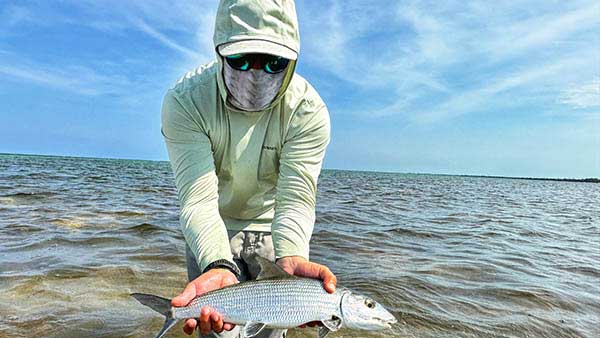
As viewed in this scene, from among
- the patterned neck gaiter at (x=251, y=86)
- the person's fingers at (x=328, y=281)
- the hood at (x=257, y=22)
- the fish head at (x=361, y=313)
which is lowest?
the fish head at (x=361, y=313)

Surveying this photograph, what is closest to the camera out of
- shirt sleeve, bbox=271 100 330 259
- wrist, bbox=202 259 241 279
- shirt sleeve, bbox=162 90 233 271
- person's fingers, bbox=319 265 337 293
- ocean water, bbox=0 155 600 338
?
person's fingers, bbox=319 265 337 293

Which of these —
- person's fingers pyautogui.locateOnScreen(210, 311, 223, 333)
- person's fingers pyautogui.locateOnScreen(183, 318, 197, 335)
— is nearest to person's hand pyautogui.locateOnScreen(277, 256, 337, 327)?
person's fingers pyautogui.locateOnScreen(210, 311, 223, 333)

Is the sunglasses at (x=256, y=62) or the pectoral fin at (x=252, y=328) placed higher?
the sunglasses at (x=256, y=62)

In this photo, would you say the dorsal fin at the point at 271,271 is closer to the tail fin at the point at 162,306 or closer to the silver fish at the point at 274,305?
the silver fish at the point at 274,305

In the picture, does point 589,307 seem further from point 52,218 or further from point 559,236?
point 52,218

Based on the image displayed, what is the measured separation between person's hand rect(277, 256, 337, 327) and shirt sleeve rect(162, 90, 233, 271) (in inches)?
14.9

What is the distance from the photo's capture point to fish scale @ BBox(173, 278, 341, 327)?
2.63 meters

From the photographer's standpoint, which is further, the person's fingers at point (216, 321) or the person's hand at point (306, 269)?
the person's hand at point (306, 269)

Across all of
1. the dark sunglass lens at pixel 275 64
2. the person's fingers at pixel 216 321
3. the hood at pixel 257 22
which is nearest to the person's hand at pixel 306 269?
the person's fingers at pixel 216 321

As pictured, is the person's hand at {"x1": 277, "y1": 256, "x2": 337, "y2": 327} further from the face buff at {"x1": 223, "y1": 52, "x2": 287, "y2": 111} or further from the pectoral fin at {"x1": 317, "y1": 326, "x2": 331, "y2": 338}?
the face buff at {"x1": 223, "y1": 52, "x2": 287, "y2": 111}

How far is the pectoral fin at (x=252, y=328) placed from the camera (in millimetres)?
2617

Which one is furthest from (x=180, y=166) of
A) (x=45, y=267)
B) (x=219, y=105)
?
(x=45, y=267)

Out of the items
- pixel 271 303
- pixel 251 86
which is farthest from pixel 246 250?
pixel 251 86

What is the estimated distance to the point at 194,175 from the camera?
118 inches
